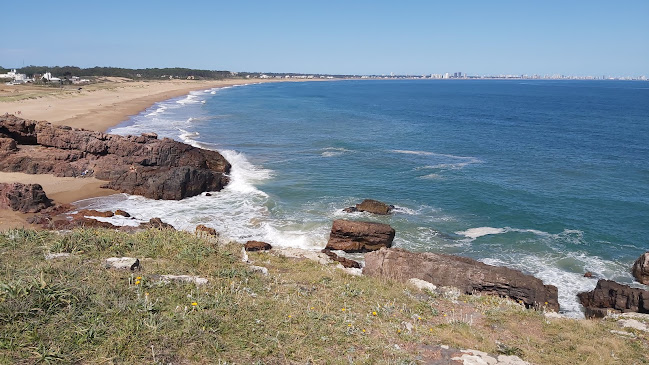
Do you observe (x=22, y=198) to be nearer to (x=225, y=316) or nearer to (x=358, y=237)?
(x=358, y=237)

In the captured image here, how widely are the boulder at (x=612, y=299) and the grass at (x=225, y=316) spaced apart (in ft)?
14.5

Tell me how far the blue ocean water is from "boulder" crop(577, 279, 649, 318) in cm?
63

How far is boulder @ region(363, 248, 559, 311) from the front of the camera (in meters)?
17.8

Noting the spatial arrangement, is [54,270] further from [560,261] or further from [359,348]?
[560,261]

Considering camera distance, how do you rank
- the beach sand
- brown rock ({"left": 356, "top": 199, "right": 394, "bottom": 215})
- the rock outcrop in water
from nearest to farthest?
brown rock ({"left": 356, "top": 199, "right": 394, "bottom": 215}), the beach sand, the rock outcrop in water

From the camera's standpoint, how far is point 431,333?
10984 millimetres

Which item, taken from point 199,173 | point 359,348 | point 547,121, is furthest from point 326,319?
point 547,121

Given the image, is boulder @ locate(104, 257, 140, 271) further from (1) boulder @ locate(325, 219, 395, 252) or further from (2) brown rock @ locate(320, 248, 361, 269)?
(1) boulder @ locate(325, 219, 395, 252)

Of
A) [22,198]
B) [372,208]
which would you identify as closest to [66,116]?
[22,198]

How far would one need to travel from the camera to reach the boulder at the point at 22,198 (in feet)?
83.0

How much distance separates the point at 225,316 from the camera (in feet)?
32.1

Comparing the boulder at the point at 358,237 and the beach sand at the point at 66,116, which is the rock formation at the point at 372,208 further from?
the beach sand at the point at 66,116

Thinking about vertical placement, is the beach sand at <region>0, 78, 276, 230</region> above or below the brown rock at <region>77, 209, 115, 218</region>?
above

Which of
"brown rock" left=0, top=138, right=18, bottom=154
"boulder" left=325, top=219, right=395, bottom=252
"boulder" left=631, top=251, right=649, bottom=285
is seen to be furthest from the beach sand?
"boulder" left=631, top=251, right=649, bottom=285
